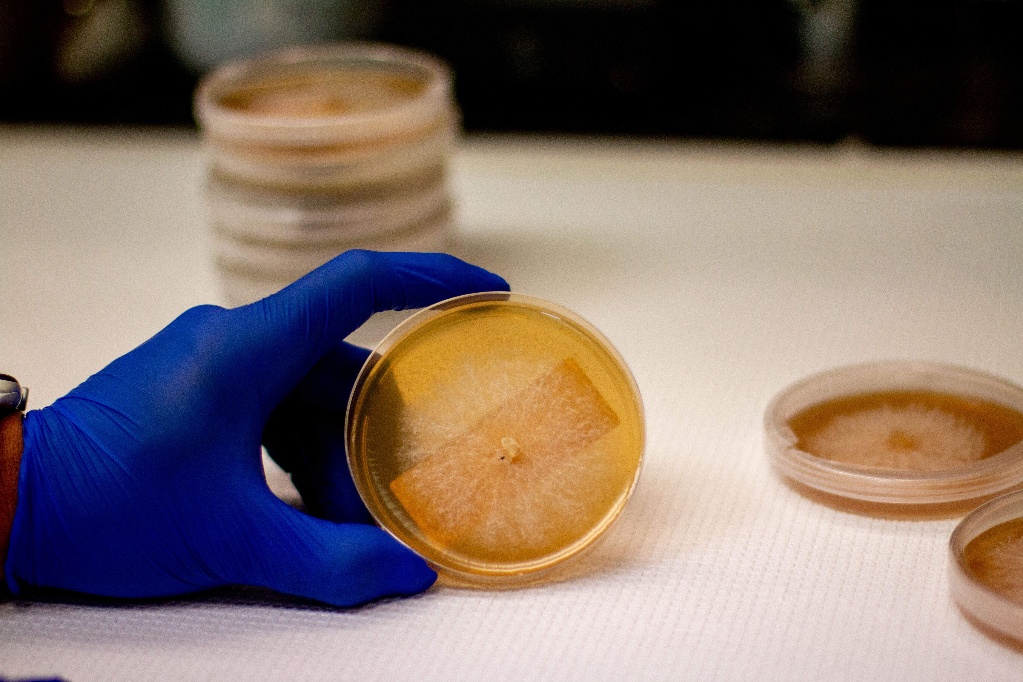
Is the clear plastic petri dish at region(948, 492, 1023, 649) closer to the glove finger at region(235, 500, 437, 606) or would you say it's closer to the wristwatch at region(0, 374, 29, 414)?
the glove finger at region(235, 500, 437, 606)

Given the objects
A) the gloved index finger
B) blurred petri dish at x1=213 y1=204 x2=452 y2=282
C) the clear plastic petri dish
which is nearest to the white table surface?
the clear plastic petri dish

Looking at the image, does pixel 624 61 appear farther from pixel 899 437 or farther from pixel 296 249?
pixel 899 437

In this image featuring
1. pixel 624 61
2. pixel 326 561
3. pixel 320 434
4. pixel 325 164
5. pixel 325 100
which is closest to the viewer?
pixel 326 561

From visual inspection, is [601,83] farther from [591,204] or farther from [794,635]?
[794,635]

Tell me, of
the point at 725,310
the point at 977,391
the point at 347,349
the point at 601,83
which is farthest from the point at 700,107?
the point at 347,349

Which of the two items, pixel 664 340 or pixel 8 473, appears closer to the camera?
pixel 8 473

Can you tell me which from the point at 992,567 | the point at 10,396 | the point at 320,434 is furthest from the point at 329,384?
the point at 992,567
